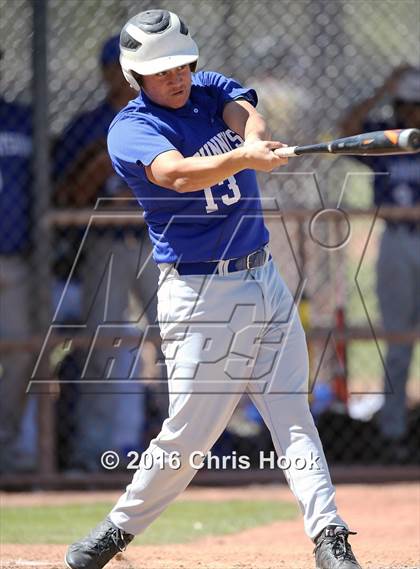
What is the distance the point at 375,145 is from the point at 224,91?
85cm

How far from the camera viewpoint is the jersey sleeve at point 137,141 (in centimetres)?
376

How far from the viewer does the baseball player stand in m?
3.87

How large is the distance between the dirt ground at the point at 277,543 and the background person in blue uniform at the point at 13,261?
1.60ft

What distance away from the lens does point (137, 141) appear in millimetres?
3816

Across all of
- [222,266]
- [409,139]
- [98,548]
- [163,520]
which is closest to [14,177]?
[163,520]

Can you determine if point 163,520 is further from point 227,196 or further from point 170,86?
point 170,86

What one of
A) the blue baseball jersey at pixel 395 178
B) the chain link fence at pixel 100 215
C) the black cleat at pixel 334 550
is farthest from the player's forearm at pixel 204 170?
the blue baseball jersey at pixel 395 178

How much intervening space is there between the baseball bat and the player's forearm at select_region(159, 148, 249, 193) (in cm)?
14

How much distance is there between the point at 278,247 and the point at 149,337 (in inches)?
57.9

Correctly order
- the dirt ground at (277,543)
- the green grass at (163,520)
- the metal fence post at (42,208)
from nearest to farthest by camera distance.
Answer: the dirt ground at (277,543) < the green grass at (163,520) < the metal fence post at (42,208)

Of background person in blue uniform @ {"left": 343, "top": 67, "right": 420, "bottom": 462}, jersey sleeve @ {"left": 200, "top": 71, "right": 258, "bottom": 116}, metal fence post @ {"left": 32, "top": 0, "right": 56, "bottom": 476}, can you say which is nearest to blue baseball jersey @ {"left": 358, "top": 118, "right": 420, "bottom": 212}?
background person in blue uniform @ {"left": 343, "top": 67, "right": 420, "bottom": 462}

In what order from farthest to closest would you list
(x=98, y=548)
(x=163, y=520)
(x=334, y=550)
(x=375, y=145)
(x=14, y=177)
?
(x=14, y=177)
(x=163, y=520)
(x=98, y=548)
(x=334, y=550)
(x=375, y=145)

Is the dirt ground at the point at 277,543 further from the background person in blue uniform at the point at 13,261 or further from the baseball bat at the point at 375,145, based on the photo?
the baseball bat at the point at 375,145

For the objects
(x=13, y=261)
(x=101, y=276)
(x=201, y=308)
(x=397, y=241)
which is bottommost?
(x=397, y=241)
